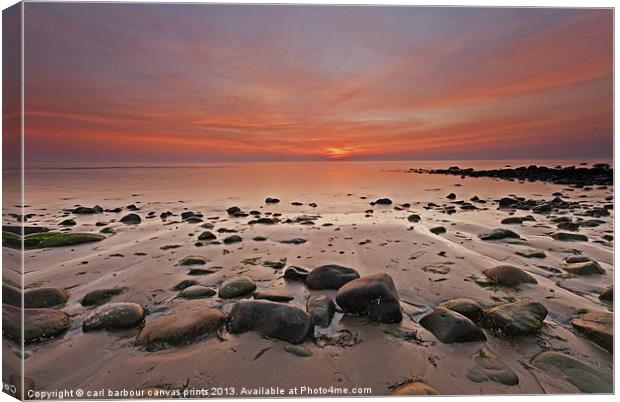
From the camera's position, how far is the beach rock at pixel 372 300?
2.60 m

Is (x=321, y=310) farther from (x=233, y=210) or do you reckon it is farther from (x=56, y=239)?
(x=233, y=210)

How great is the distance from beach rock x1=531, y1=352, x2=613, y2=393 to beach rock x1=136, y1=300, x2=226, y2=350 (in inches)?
89.2

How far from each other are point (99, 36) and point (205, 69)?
2.79 ft

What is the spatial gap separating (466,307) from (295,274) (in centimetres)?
151

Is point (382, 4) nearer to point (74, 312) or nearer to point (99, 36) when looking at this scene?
point (99, 36)

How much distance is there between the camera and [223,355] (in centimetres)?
231

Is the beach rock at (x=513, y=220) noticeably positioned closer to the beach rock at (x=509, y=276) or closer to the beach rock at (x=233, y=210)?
the beach rock at (x=509, y=276)

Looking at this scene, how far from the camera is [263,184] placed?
574 centimetres

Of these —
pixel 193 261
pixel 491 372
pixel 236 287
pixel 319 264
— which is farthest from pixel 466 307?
pixel 193 261

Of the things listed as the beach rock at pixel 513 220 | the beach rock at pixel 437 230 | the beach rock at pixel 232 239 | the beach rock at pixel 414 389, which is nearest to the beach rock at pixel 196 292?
the beach rock at pixel 232 239

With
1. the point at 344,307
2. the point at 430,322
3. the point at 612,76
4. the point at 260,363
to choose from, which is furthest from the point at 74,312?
the point at 612,76

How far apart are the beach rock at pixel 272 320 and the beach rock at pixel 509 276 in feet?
6.29

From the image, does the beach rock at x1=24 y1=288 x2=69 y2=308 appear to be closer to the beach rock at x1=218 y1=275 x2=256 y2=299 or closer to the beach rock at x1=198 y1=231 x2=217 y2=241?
the beach rock at x1=218 y1=275 x2=256 y2=299

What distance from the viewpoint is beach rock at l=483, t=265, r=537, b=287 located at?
10.4ft
